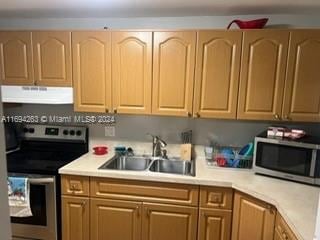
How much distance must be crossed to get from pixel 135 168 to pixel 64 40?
4.21ft

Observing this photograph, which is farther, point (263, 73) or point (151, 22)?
point (151, 22)

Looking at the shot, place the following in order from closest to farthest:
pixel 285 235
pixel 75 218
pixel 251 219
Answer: pixel 285 235 < pixel 251 219 < pixel 75 218

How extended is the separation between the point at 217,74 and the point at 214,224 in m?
1.16

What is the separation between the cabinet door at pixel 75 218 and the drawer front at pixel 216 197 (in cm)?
92

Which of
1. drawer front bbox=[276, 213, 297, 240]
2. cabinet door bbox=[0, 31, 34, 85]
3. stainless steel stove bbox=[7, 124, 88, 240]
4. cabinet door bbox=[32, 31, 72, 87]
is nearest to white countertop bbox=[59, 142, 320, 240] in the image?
drawer front bbox=[276, 213, 297, 240]

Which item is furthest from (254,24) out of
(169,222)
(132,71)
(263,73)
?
(169,222)

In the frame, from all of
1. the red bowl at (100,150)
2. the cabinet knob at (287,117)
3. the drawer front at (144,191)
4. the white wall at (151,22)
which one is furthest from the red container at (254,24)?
the red bowl at (100,150)

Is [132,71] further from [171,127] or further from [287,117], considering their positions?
[287,117]

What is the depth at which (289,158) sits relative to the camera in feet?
6.63

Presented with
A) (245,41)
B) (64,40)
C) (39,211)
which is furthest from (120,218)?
(245,41)

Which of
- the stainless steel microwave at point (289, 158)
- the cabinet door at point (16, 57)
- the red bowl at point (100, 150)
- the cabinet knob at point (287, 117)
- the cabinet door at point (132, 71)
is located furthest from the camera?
the red bowl at point (100, 150)

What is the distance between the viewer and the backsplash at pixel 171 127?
8.37 feet

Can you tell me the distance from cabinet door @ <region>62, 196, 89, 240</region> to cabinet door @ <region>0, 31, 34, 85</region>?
3.61 ft

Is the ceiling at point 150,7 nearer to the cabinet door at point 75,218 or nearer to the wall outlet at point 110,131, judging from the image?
the wall outlet at point 110,131
